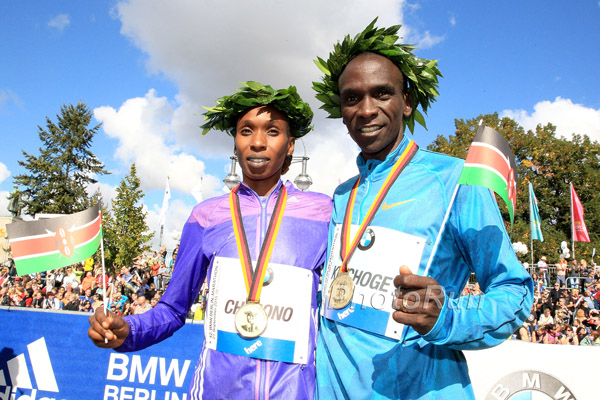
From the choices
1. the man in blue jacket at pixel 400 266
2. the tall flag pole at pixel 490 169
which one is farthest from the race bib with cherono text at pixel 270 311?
the tall flag pole at pixel 490 169

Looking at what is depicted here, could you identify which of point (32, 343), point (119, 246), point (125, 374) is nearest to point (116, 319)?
point (125, 374)

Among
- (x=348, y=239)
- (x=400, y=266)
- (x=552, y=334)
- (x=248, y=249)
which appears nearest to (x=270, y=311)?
(x=248, y=249)

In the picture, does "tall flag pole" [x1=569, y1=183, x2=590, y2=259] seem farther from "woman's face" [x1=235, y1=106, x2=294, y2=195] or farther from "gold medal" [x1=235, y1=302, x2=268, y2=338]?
"gold medal" [x1=235, y1=302, x2=268, y2=338]

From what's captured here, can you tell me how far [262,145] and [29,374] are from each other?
533 centimetres

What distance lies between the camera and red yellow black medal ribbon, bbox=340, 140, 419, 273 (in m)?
2.19

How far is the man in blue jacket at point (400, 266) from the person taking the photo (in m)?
1.65

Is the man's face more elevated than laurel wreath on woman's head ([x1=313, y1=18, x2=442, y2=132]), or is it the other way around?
laurel wreath on woman's head ([x1=313, y1=18, x2=442, y2=132])

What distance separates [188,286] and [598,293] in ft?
53.2

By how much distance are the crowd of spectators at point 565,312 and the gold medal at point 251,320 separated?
5799 mm

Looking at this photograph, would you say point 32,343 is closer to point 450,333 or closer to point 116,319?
point 116,319

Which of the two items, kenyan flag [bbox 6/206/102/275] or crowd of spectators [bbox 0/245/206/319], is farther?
crowd of spectators [bbox 0/245/206/319]

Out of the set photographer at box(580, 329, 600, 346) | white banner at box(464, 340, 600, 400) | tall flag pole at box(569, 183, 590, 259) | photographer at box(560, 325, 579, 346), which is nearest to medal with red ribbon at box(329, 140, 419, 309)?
white banner at box(464, 340, 600, 400)

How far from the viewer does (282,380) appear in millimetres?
2338

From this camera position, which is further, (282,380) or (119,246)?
(119,246)
